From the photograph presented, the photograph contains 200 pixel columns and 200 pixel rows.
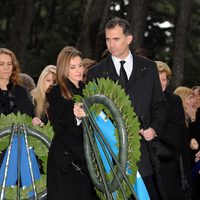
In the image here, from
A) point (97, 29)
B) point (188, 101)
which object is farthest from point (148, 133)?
point (97, 29)

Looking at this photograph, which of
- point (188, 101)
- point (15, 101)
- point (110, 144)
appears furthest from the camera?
point (188, 101)

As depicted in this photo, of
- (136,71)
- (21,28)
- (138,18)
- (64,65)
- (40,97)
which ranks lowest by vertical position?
(40,97)

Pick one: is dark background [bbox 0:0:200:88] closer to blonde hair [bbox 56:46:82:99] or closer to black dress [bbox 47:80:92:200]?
blonde hair [bbox 56:46:82:99]

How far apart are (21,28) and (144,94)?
1435cm

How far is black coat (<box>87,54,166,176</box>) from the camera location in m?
→ 6.43

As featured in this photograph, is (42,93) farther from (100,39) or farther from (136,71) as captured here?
(100,39)

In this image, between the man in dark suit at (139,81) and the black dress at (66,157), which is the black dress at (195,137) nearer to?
the man in dark suit at (139,81)

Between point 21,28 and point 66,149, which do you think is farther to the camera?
point 21,28

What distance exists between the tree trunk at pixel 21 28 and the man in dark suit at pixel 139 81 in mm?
13377

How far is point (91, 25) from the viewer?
17.6m

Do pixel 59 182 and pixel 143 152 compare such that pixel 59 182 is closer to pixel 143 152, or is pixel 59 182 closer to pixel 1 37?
pixel 143 152

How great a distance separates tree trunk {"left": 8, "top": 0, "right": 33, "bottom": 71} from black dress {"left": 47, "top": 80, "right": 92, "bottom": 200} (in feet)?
43.9

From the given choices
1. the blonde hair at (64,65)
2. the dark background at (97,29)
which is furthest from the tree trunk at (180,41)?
the blonde hair at (64,65)

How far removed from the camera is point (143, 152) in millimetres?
6434
